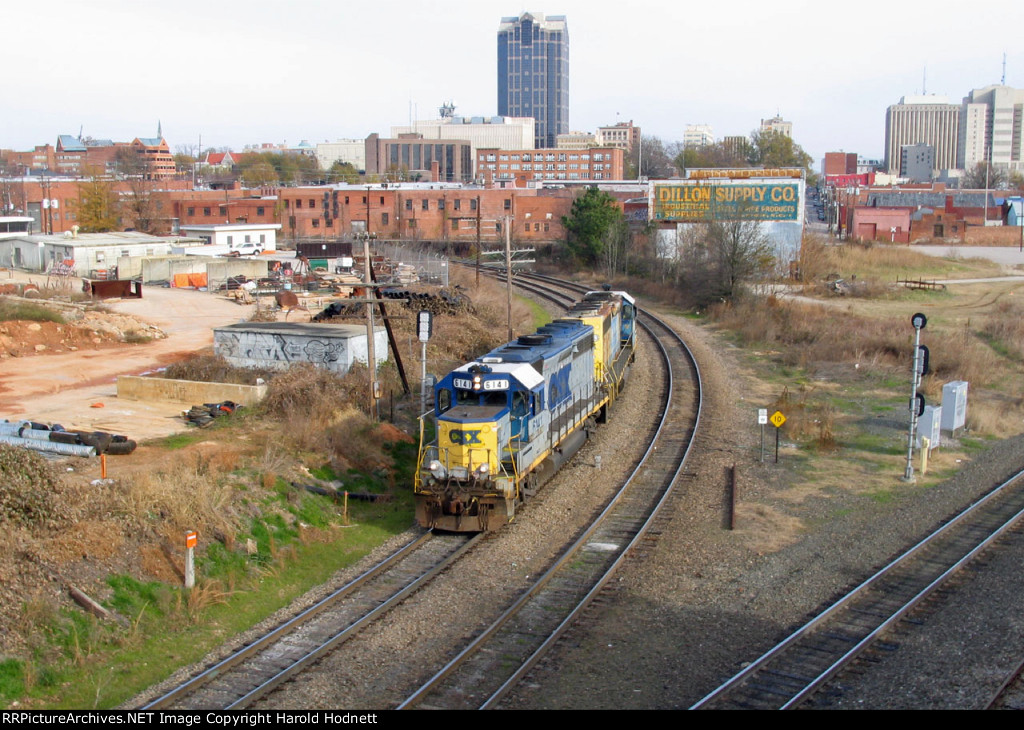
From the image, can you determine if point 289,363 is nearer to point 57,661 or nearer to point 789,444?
point 789,444

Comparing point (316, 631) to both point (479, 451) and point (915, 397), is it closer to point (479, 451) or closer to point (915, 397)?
point (479, 451)

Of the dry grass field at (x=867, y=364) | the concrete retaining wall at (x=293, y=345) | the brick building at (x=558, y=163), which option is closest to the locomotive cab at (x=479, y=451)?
the dry grass field at (x=867, y=364)

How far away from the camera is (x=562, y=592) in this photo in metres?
14.9

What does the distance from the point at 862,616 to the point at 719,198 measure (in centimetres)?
4701

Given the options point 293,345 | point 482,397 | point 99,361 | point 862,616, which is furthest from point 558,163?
point 862,616

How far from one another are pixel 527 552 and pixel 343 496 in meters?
4.72

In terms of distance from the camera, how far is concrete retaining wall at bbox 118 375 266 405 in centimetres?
2695

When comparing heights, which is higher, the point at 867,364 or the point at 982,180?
the point at 982,180

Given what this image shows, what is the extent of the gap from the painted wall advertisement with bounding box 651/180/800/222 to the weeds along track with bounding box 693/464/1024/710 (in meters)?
38.7

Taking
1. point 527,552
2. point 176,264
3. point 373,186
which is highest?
point 373,186

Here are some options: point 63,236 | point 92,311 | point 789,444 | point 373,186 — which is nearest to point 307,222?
point 373,186

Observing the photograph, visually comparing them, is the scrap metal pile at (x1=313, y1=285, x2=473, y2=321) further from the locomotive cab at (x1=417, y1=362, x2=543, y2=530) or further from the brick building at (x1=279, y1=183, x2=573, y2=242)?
the brick building at (x1=279, y1=183, x2=573, y2=242)

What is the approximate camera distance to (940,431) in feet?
82.5

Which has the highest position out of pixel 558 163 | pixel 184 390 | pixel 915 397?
pixel 558 163
